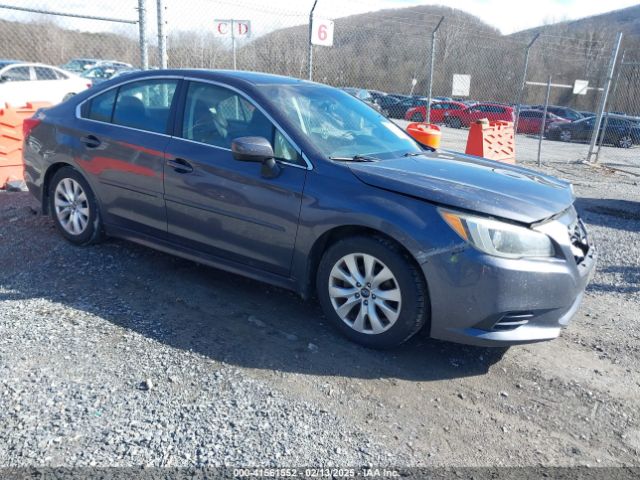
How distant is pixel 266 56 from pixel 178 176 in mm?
10657

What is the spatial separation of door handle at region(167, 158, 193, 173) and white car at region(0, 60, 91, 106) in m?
11.2

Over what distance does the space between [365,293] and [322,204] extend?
63 centimetres

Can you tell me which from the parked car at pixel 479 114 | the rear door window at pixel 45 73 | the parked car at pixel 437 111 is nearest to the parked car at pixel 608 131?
the parked car at pixel 479 114

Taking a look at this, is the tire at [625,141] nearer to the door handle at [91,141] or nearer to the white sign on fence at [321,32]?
the white sign on fence at [321,32]

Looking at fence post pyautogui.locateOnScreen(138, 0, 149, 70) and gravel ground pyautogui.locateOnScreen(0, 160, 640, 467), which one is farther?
fence post pyautogui.locateOnScreen(138, 0, 149, 70)

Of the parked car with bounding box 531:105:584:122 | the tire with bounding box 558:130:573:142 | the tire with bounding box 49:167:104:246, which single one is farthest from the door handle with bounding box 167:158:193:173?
the parked car with bounding box 531:105:584:122

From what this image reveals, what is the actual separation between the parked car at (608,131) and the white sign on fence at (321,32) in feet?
51.7

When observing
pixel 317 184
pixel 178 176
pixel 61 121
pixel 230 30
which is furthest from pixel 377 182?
pixel 230 30

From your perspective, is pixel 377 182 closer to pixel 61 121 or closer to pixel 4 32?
pixel 61 121

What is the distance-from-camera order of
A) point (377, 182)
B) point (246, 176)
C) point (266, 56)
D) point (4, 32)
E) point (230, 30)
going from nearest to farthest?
point (377, 182) < point (246, 176) < point (230, 30) < point (266, 56) < point (4, 32)

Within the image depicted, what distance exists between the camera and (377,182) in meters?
3.55

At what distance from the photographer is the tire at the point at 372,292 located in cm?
342

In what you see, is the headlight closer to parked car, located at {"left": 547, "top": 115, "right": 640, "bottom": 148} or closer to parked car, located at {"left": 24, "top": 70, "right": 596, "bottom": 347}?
parked car, located at {"left": 24, "top": 70, "right": 596, "bottom": 347}

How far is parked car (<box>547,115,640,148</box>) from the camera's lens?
2300 cm
